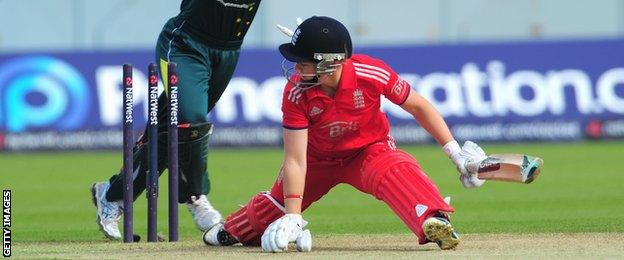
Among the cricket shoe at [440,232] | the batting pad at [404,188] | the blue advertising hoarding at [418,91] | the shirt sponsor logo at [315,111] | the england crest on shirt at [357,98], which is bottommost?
the blue advertising hoarding at [418,91]

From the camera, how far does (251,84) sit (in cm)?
1780

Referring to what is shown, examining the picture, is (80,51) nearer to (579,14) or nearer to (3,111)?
(3,111)

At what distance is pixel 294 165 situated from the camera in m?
6.62

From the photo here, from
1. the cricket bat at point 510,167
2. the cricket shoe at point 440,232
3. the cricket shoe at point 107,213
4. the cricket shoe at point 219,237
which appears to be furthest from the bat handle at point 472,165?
the cricket shoe at point 107,213

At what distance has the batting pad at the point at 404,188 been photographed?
258 inches

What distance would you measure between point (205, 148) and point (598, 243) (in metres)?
2.18

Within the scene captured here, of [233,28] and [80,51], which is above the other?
[233,28]

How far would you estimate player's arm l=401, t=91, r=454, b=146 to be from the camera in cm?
680

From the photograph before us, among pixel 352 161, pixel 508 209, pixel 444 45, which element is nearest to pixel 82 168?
pixel 444 45

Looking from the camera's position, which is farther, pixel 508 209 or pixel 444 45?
pixel 444 45

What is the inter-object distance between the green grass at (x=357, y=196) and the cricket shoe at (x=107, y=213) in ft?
0.78

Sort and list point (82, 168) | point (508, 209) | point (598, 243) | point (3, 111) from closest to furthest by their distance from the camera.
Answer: point (598, 243), point (508, 209), point (82, 168), point (3, 111)

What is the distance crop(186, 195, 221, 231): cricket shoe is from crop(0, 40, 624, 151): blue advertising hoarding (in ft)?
31.8

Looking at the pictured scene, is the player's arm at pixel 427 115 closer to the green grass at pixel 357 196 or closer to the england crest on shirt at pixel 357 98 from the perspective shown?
the england crest on shirt at pixel 357 98
